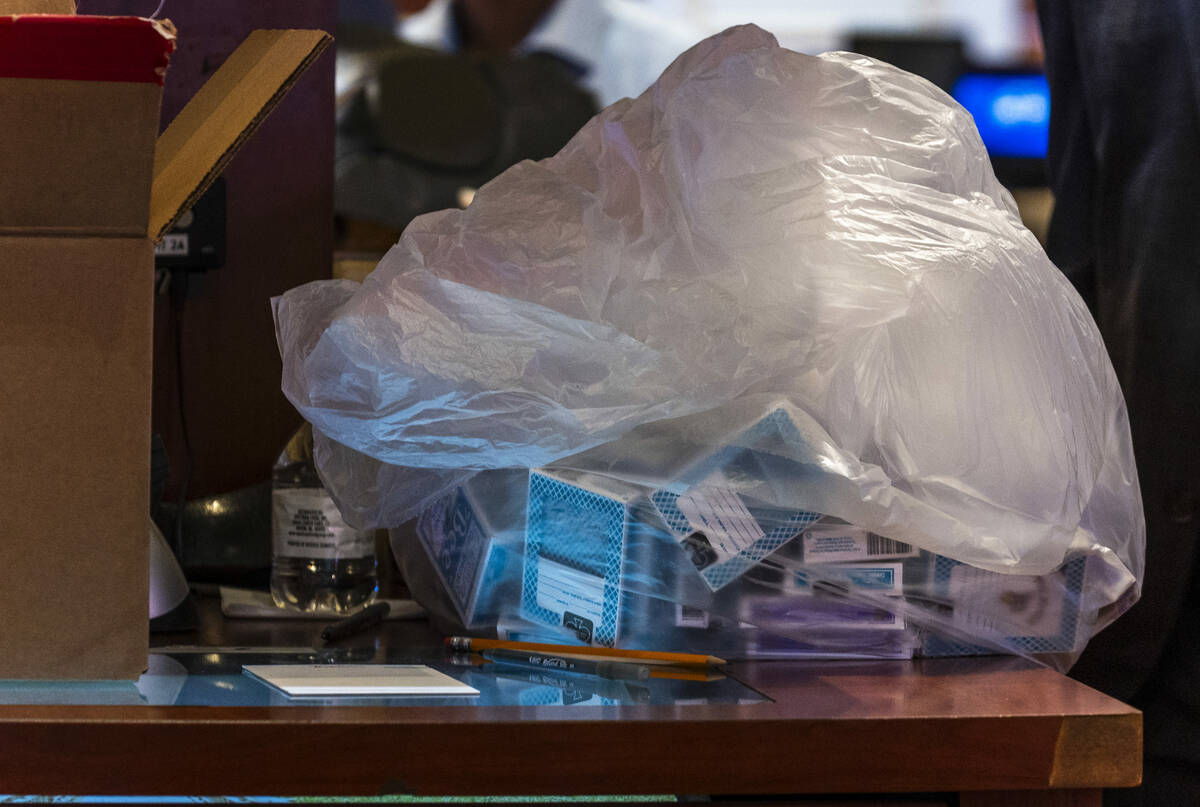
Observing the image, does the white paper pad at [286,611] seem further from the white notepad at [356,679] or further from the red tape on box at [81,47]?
the red tape on box at [81,47]

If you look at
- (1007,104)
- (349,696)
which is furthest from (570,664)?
(1007,104)

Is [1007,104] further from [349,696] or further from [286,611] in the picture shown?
[349,696]

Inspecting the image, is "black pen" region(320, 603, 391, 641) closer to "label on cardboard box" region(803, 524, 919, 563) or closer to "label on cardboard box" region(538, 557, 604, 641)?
"label on cardboard box" region(538, 557, 604, 641)

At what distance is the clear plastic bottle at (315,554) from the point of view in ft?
2.77

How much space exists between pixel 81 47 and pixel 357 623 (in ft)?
1.28

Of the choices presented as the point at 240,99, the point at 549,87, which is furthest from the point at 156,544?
the point at 549,87

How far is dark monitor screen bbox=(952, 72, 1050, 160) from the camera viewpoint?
2.30m

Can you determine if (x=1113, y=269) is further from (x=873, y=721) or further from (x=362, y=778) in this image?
(x=362, y=778)

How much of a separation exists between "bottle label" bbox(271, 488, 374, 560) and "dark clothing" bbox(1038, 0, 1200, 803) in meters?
0.52

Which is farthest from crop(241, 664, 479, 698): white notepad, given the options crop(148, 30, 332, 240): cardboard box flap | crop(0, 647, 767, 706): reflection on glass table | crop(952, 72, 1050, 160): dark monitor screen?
crop(952, 72, 1050, 160): dark monitor screen

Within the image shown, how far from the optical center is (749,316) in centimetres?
64

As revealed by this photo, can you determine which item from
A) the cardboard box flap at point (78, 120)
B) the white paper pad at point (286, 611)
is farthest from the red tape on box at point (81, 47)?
the white paper pad at point (286, 611)

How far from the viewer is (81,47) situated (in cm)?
55

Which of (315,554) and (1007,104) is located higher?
(1007,104)
